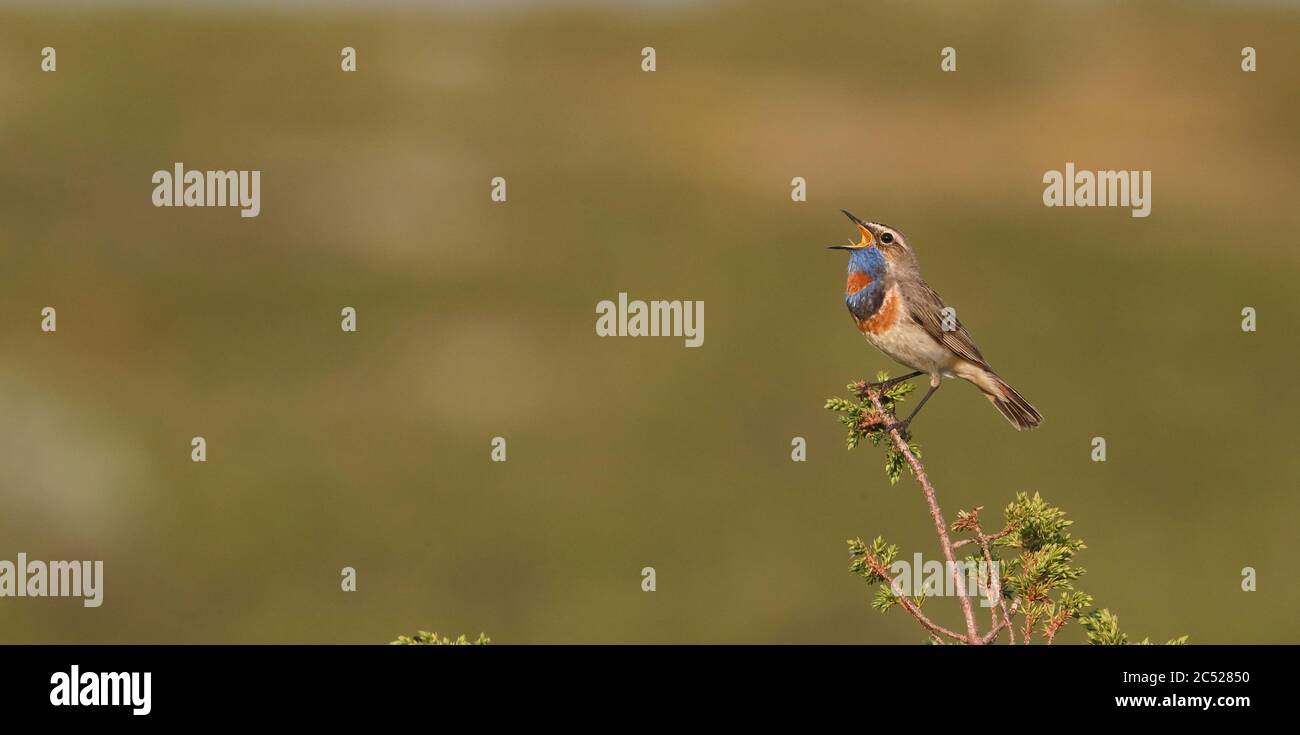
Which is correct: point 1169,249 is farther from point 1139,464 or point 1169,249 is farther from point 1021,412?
point 1021,412

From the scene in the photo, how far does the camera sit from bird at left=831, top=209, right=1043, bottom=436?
11.5 m

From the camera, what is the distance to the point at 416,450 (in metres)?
33.9

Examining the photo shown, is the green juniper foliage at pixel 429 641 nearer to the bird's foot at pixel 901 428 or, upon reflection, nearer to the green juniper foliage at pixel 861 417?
the bird's foot at pixel 901 428

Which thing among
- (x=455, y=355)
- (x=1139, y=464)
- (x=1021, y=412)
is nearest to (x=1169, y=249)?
(x=1139, y=464)

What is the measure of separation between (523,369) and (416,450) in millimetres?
5298

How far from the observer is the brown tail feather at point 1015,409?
37.4 ft

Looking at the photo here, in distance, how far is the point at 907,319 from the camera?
11461mm

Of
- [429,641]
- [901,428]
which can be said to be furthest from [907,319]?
[429,641]

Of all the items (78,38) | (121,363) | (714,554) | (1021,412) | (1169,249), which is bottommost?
(714,554)

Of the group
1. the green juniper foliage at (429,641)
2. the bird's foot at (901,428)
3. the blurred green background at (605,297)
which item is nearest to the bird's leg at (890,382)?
the bird's foot at (901,428)

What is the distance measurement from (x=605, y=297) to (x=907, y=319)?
28691 mm

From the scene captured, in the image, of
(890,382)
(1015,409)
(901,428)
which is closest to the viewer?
(901,428)

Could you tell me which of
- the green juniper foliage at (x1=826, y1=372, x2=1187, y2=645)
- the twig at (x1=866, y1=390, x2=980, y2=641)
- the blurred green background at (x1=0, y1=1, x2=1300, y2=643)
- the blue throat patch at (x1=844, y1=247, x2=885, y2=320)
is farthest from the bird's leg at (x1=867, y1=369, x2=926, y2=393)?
the blurred green background at (x1=0, y1=1, x2=1300, y2=643)

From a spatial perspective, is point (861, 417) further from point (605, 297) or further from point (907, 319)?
point (605, 297)
